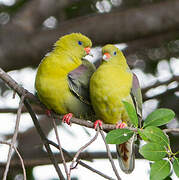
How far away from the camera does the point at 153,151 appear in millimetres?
2031

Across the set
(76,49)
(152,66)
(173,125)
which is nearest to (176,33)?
(152,66)

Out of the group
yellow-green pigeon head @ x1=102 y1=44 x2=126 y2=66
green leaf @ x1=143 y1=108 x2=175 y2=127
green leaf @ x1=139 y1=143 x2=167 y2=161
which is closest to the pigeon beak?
yellow-green pigeon head @ x1=102 y1=44 x2=126 y2=66

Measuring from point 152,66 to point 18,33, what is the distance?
1.51 m

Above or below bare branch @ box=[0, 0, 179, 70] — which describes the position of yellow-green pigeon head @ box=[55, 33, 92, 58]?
above

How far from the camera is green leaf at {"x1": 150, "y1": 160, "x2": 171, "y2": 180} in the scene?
198 cm

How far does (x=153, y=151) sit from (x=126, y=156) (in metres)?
1.00

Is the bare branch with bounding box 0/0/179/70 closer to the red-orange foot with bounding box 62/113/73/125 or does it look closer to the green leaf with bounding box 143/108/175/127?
the red-orange foot with bounding box 62/113/73/125

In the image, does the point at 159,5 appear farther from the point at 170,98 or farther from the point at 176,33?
the point at 170,98

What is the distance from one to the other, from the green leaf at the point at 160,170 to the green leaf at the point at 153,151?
27mm

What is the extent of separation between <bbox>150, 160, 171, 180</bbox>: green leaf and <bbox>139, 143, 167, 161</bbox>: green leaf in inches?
1.1

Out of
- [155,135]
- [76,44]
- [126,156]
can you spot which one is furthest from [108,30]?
[155,135]

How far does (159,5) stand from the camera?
4.38m

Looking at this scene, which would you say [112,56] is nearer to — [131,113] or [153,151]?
[131,113]

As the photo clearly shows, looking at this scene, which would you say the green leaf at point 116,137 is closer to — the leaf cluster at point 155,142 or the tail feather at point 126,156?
the leaf cluster at point 155,142
